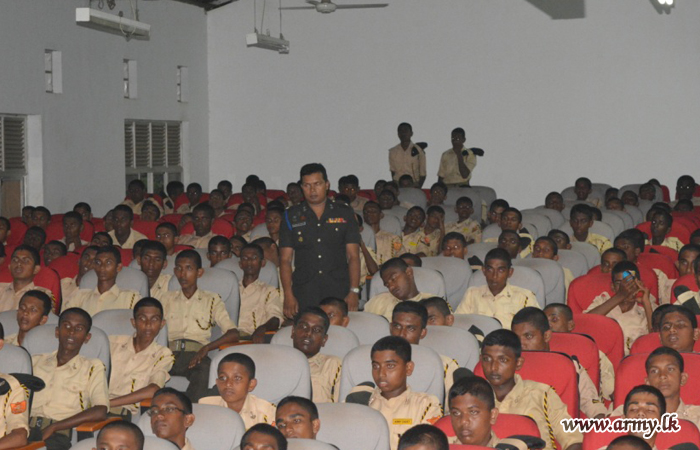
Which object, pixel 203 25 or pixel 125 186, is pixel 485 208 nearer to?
pixel 125 186

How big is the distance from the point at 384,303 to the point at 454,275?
1.10m

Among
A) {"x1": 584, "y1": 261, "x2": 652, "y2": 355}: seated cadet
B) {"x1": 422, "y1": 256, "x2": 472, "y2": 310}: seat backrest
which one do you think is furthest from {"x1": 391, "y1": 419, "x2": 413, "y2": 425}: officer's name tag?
{"x1": 422, "y1": 256, "x2": 472, "y2": 310}: seat backrest

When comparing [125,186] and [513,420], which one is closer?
[513,420]

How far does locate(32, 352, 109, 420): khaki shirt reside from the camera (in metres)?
5.12

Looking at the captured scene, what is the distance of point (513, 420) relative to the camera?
4.00 m

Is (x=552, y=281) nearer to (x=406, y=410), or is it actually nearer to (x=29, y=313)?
(x=406, y=410)

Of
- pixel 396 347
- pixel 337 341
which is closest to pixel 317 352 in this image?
pixel 337 341

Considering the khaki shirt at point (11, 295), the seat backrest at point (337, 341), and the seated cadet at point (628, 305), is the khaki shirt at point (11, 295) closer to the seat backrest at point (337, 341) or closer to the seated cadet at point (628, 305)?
the seat backrest at point (337, 341)

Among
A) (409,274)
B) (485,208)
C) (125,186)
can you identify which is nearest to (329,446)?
(409,274)

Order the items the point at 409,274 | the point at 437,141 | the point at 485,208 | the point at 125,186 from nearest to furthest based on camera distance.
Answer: the point at 409,274, the point at 485,208, the point at 125,186, the point at 437,141

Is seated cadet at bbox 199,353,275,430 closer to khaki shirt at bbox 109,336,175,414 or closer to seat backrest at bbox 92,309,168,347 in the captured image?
khaki shirt at bbox 109,336,175,414

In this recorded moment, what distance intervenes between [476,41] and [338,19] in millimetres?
2136

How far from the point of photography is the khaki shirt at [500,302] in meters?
6.16

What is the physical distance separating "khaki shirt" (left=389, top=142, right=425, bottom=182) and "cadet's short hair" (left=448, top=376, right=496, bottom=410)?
8920 millimetres
